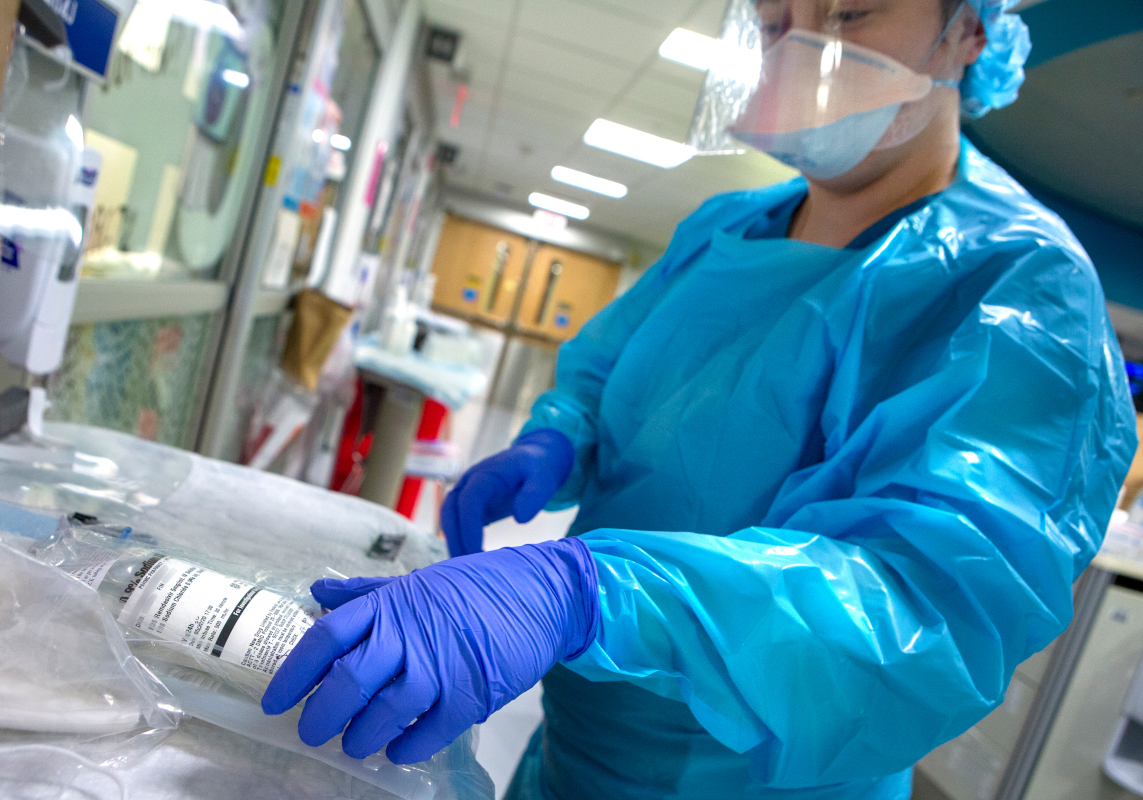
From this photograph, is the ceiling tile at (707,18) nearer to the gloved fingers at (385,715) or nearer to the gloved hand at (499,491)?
the gloved hand at (499,491)

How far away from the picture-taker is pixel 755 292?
973mm

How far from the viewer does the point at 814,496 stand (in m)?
0.74

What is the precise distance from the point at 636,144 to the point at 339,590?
4.69m

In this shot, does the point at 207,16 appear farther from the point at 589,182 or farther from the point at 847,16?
the point at 589,182

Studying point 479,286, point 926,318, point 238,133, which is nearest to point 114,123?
point 238,133

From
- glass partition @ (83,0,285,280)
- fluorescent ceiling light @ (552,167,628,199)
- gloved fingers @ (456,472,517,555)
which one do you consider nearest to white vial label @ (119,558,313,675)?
gloved fingers @ (456,472,517,555)

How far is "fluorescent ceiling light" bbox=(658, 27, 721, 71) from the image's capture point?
294cm

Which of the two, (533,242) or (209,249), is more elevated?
(533,242)

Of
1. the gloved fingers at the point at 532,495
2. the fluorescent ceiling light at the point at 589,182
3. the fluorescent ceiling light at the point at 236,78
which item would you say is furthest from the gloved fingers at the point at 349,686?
the fluorescent ceiling light at the point at 589,182

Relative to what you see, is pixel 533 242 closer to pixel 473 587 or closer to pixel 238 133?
pixel 238 133

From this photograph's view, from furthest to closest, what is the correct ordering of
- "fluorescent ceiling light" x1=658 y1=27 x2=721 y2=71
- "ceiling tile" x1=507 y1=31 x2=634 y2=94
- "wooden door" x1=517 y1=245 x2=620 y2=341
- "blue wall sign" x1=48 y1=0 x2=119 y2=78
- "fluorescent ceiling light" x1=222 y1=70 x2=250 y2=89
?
1. "wooden door" x1=517 y1=245 x2=620 y2=341
2. "ceiling tile" x1=507 y1=31 x2=634 y2=94
3. "fluorescent ceiling light" x1=658 y1=27 x2=721 y2=71
4. "fluorescent ceiling light" x1=222 y1=70 x2=250 y2=89
5. "blue wall sign" x1=48 y1=0 x2=119 y2=78

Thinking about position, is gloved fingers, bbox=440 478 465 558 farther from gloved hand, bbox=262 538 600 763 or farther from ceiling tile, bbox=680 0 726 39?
ceiling tile, bbox=680 0 726 39

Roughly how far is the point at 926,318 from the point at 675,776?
0.57 m

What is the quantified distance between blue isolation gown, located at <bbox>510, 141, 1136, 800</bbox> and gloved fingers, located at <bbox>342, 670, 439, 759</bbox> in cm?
15
